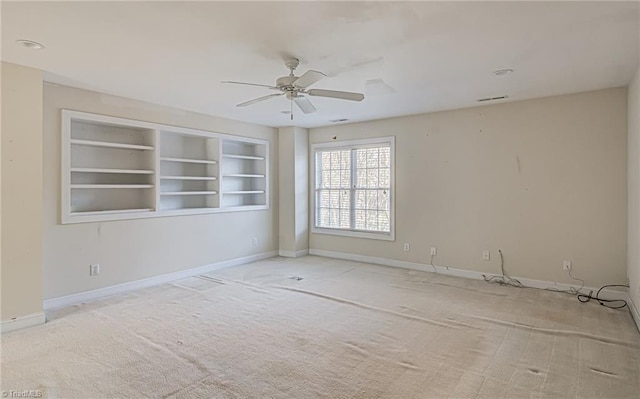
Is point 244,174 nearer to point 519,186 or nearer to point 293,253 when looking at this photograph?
point 293,253

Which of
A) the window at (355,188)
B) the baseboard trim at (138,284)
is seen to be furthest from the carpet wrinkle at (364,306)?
the window at (355,188)

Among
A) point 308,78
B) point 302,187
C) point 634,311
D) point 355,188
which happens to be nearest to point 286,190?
point 302,187

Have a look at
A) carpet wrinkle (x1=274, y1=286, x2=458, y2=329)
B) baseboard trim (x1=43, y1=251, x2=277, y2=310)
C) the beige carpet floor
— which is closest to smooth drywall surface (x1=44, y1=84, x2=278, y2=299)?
baseboard trim (x1=43, y1=251, x2=277, y2=310)

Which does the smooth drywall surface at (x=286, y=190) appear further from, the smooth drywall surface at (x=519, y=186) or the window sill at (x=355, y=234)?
the smooth drywall surface at (x=519, y=186)

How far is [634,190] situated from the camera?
360 centimetres

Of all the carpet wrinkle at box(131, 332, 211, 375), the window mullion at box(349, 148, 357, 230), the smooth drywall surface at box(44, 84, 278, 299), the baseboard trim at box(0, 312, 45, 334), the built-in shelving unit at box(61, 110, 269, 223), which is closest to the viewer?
the carpet wrinkle at box(131, 332, 211, 375)

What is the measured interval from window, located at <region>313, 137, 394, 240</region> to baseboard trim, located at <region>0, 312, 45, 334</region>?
14.4 feet

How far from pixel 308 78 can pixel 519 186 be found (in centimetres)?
343

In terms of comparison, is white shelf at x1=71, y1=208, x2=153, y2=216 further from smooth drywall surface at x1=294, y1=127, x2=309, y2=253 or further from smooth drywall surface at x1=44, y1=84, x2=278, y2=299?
smooth drywall surface at x1=294, y1=127, x2=309, y2=253

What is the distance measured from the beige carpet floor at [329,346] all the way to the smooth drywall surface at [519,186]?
61 centimetres

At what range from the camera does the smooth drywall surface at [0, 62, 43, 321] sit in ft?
10.7

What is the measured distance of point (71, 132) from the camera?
4.28 m

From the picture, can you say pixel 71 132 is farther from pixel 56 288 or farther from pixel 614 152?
pixel 614 152

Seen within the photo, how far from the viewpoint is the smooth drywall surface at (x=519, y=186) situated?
4.20 m
